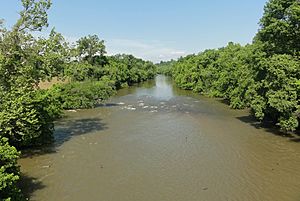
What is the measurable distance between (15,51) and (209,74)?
42571 millimetres

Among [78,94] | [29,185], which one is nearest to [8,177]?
[29,185]

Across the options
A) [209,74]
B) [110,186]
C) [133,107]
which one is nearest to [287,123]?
[110,186]

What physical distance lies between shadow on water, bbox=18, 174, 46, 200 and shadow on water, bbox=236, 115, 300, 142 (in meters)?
18.9

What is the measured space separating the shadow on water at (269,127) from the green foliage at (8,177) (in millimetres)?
20619

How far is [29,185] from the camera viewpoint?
17141 millimetres

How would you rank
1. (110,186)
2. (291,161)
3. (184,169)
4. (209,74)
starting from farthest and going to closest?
(209,74)
(291,161)
(184,169)
(110,186)

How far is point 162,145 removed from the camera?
81.4 ft

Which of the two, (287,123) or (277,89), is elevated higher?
(277,89)

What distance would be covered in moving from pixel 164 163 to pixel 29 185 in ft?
26.7

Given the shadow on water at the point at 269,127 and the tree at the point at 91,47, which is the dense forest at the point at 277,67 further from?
the tree at the point at 91,47

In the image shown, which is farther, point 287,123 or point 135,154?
point 287,123

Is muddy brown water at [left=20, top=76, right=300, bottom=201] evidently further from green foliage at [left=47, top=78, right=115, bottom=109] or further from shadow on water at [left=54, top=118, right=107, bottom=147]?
green foliage at [left=47, top=78, right=115, bottom=109]

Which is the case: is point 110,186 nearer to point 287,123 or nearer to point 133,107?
point 287,123

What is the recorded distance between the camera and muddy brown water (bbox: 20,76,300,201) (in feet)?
53.7
